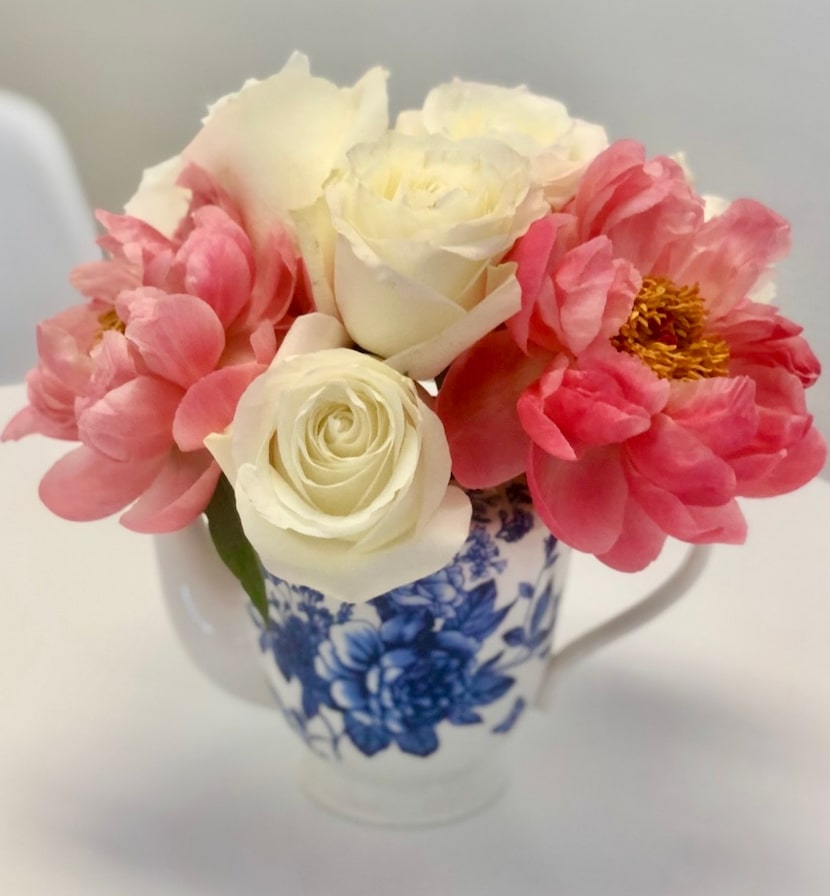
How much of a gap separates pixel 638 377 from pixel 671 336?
4 centimetres

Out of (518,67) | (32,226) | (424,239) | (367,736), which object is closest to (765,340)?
(424,239)

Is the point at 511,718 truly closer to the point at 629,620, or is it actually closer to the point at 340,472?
the point at 629,620

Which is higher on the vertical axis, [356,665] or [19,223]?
[356,665]

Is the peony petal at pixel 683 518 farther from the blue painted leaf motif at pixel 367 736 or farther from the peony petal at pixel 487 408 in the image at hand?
the blue painted leaf motif at pixel 367 736

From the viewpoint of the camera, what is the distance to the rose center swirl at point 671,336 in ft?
1.19

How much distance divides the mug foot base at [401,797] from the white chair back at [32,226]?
718 millimetres

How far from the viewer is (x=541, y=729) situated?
566 millimetres

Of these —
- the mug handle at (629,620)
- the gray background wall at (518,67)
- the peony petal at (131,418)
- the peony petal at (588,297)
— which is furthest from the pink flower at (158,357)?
the gray background wall at (518,67)

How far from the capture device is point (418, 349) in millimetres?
357

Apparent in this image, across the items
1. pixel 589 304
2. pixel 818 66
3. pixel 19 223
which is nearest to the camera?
pixel 589 304

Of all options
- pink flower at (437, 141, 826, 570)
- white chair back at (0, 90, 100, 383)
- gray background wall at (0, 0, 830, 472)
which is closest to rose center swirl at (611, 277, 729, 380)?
pink flower at (437, 141, 826, 570)

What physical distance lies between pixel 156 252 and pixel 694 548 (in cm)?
27

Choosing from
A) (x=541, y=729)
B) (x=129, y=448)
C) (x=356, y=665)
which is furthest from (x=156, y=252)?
(x=541, y=729)

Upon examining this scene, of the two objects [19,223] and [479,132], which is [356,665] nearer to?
[479,132]
